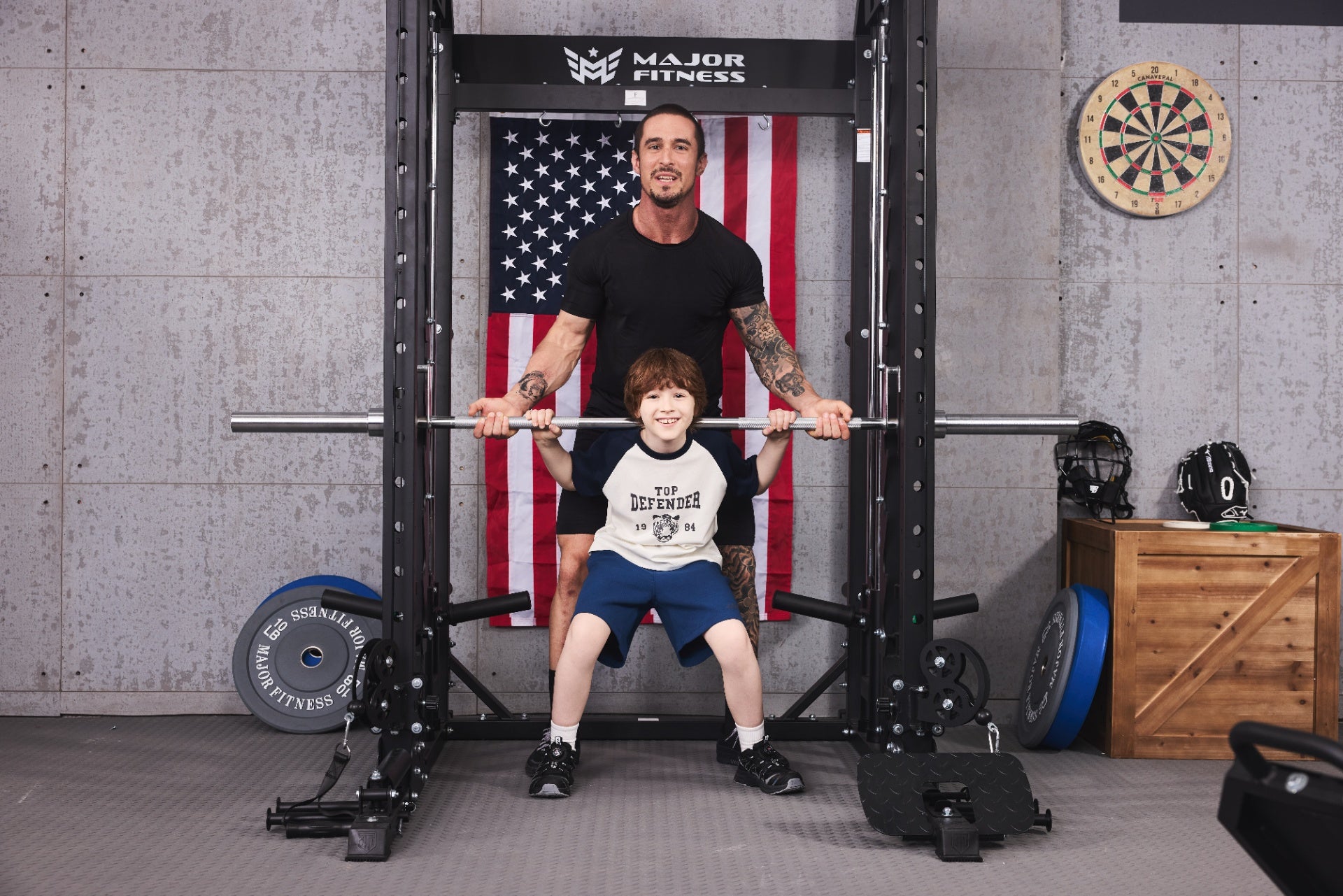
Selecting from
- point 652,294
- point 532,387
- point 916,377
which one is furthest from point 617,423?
point 916,377

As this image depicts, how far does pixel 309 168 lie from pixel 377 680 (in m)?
1.87

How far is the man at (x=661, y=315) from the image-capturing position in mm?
2816

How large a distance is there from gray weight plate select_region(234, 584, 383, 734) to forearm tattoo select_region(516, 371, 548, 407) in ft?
3.25

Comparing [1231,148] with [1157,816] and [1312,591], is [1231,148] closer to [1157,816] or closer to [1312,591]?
[1312,591]

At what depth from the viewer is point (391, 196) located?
261cm

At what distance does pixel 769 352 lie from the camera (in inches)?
116

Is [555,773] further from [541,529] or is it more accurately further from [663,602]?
[541,529]

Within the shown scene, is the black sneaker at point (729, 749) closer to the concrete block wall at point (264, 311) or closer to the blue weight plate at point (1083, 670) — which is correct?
the concrete block wall at point (264, 311)

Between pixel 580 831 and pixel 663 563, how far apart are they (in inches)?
27.5

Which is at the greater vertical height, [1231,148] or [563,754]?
[1231,148]

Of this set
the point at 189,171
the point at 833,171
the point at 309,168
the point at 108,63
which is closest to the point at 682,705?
the point at 833,171

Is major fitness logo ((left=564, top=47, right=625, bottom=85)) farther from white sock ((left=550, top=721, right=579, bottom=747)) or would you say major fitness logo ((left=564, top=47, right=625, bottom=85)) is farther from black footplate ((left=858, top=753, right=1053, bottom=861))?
black footplate ((left=858, top=753, right=1053, bottom=861))

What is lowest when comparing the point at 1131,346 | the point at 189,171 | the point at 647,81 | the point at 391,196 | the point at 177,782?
the point at 177,782

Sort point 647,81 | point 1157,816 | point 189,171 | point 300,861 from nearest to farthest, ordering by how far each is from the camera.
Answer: point 300,861, point 1157,816, point 647,81, point 189,171
